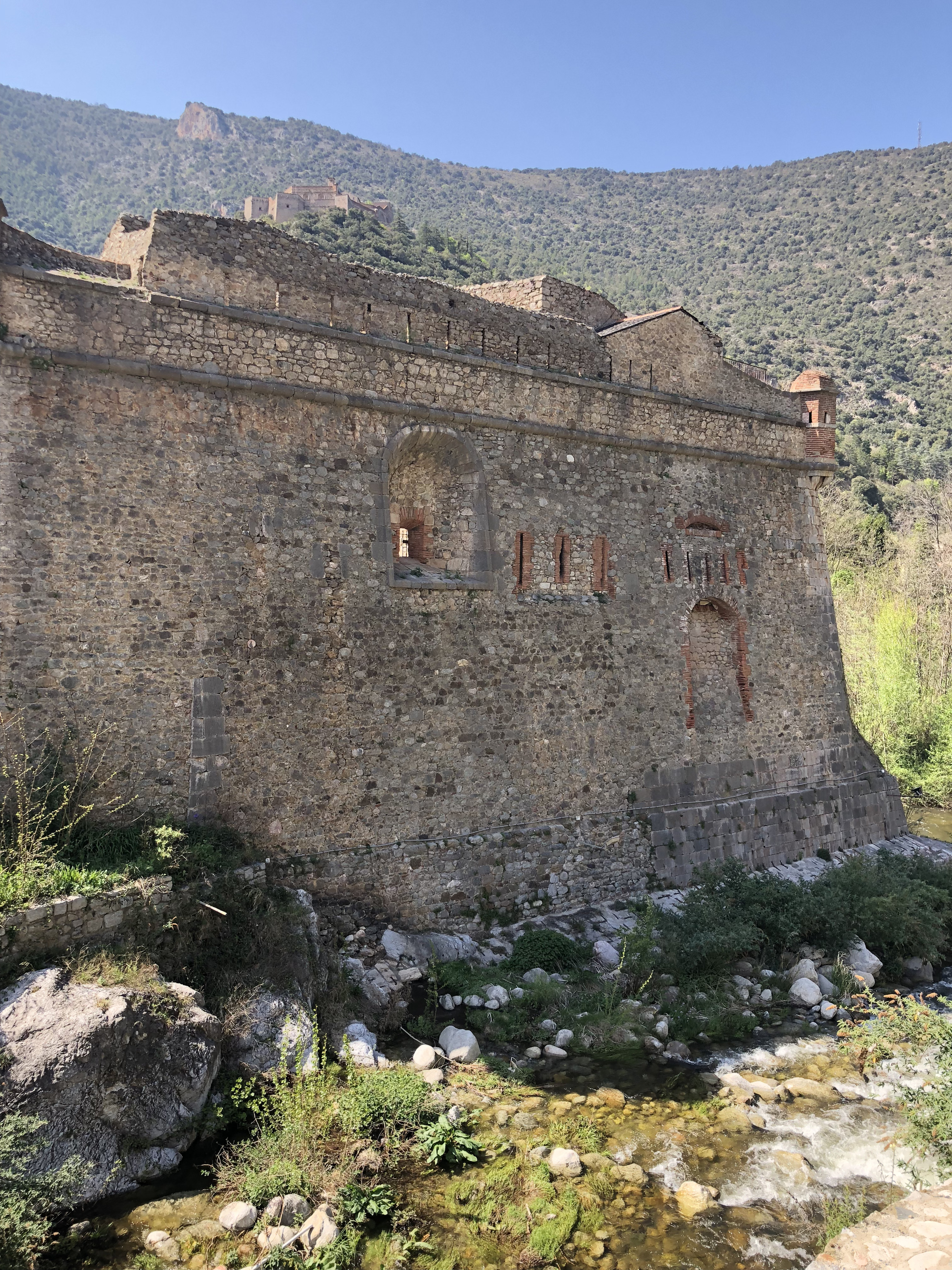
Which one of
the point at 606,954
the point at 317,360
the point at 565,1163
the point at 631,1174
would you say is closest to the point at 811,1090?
the point at 631,1174

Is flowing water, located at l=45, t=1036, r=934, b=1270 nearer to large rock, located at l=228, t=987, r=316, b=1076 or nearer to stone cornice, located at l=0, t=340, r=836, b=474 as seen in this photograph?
large rock, located at l=228, t=987, r=316, b=1076

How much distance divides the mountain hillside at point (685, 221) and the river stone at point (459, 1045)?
3873 cm

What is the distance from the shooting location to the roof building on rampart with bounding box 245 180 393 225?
44812mm

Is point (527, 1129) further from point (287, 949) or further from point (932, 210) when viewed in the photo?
point (932, 210)

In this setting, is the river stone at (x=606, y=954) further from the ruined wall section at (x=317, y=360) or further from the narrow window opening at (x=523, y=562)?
the ruined wall section at (x=317, y=360)

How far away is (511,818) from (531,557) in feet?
11.7

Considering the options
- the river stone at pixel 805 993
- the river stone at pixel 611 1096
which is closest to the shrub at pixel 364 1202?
the river stone at pixel 611 1096

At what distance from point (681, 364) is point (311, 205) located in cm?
4087

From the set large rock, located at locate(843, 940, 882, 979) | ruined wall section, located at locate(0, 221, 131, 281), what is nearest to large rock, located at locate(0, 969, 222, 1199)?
ruined wall section, located at locate(0, 221, 131, 281)

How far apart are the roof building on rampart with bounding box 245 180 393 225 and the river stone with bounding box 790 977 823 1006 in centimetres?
4418

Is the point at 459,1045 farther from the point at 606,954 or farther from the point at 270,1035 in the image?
the point at 606,954

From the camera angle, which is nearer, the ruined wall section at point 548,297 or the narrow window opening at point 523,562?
the narrow window opening at point 523,562

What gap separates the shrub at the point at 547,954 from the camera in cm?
940

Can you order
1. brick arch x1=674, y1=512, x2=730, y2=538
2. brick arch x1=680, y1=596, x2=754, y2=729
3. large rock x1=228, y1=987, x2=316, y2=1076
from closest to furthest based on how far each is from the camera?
large rock x1=228, y1=987, x2=316, y2=1076
brick arch x1=680, y1=596, x2=754, y2=729
brick arch x1=674, y1=512, x2=730, y2=538
